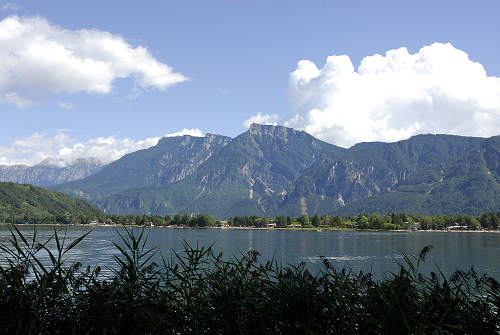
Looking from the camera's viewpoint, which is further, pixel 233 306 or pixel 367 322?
pixel 233 306

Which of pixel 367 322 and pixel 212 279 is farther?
A: pixel 212 279

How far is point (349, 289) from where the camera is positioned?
10539 millimetres

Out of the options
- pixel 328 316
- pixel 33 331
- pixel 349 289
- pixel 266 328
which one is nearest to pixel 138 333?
pixel 33 331

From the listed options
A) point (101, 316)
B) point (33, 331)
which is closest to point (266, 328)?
point (101, 316)

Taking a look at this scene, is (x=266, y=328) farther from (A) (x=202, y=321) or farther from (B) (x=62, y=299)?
(B) (x=62, y=299)

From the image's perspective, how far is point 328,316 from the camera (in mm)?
10023

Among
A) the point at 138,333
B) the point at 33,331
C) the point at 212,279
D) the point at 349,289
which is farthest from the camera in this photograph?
the point at 212,279

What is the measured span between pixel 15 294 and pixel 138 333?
2.96 meters

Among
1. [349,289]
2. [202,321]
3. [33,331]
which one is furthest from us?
[349,289]

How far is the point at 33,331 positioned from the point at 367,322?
6.62m

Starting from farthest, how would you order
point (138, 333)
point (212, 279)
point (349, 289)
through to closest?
point (212, 279) < point (349, 289) < point (138, 333)

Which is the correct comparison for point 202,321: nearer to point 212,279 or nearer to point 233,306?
point 233,306

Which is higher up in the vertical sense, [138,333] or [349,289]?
[349,289]

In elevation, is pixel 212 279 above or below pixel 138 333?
above
